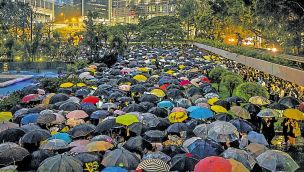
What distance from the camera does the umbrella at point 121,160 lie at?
9805 millimetres

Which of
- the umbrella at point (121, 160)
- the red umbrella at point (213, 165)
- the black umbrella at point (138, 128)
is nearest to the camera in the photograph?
the red umbrella at point (213, 165)

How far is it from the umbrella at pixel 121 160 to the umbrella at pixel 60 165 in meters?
0.76

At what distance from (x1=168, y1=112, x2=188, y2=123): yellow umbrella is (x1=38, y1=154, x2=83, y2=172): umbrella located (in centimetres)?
573

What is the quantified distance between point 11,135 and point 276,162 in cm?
750

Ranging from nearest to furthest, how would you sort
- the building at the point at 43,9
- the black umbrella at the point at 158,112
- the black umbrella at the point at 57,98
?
the black umbrella at the point at 158,112
the black umbrella at the point at 57,98
the building at the point at 43,9

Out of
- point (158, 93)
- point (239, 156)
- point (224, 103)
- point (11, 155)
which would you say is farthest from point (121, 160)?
point (158, 93)

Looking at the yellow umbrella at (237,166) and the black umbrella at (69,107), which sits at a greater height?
the black umbrella at (69,107)

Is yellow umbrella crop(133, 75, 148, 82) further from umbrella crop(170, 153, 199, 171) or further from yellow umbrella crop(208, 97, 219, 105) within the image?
umbrella crop(170, 153, 199, 171)

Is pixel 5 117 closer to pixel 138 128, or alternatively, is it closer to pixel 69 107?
pixel 69 107

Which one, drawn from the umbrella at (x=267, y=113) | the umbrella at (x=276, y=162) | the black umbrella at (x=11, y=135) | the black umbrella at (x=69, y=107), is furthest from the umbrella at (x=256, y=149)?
the black umbrella at (x=69, y=107)

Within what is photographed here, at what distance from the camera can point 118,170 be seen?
8883 millimetres

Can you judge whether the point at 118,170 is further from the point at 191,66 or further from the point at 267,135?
the point at 191,66

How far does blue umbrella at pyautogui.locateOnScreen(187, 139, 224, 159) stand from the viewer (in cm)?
1066

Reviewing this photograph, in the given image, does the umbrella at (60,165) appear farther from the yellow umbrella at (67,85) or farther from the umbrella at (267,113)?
the yellow umbrella at (67,85)
